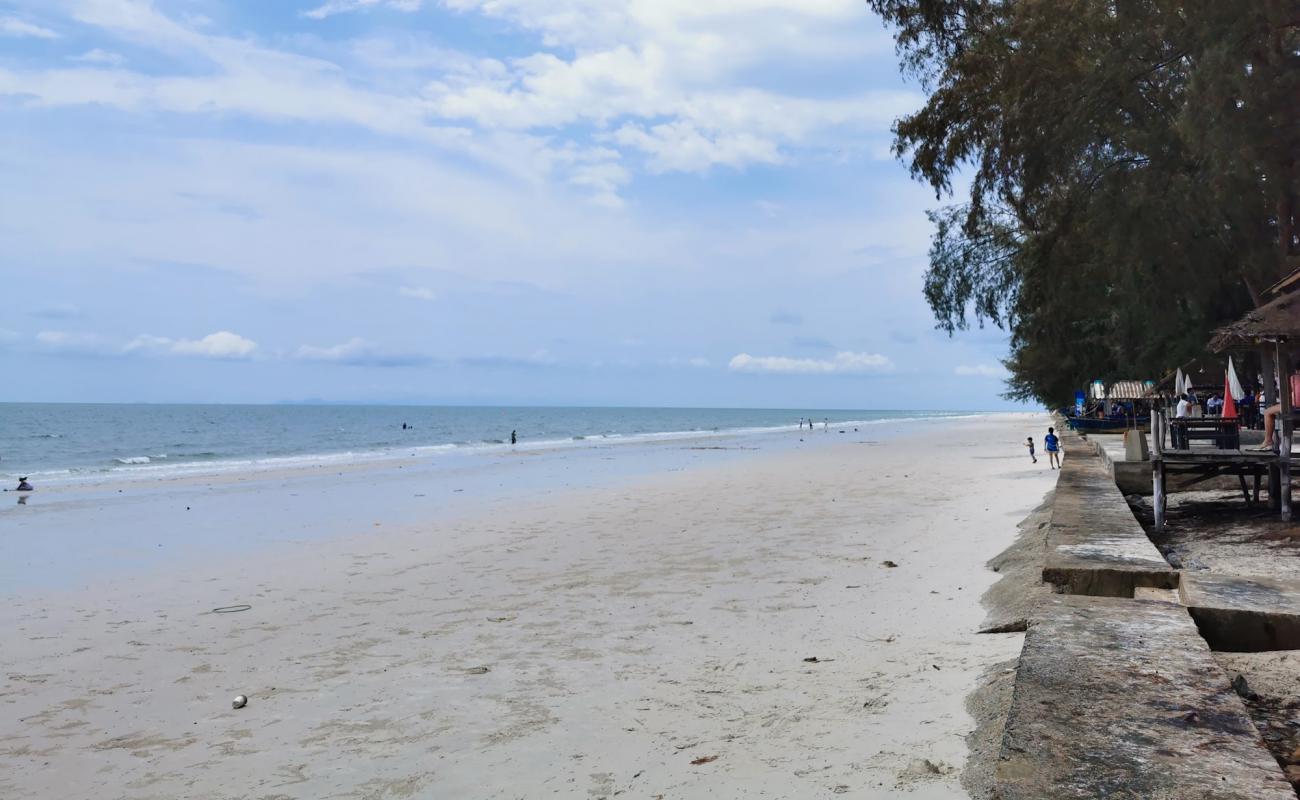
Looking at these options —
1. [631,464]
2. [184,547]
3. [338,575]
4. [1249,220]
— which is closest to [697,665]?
[338,575]

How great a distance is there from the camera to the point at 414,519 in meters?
17.5

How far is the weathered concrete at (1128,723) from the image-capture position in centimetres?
280

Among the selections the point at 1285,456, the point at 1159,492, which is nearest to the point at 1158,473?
the point at 1159,492

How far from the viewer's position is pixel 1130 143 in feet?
61.1

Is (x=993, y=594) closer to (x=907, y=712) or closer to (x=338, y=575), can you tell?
(x=907, y=712)

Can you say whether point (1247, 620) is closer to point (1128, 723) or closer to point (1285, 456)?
point (1128, 723)

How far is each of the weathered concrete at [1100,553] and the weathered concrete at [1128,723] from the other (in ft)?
4.87

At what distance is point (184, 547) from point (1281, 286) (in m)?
18.0

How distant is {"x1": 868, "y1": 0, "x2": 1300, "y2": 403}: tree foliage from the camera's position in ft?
48.2

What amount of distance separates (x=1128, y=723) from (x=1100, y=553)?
396 centimetres

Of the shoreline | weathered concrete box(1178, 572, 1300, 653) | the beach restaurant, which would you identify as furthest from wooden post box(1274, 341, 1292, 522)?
the shoreline

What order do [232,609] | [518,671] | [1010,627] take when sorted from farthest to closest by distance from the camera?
[232,609]
[1010,627]
[518,671]

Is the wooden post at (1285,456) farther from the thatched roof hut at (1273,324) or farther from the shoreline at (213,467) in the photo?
the shoreline at (213,467)

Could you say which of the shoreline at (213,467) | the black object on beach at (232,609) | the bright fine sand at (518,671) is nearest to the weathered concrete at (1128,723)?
the bright fine sand at (518,671)
